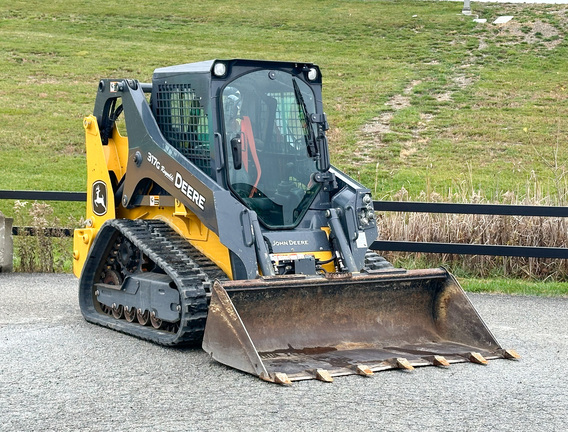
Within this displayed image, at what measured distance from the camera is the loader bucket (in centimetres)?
718

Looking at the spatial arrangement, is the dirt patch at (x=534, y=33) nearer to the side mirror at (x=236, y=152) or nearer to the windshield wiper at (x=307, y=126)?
the windshield wiper at (x=307, y=126)

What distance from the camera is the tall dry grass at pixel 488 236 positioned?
41.2 feet

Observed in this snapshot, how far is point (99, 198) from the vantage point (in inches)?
384

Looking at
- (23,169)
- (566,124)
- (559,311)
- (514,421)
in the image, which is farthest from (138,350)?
(566,124)

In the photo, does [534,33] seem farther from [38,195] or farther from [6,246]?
[6,246]

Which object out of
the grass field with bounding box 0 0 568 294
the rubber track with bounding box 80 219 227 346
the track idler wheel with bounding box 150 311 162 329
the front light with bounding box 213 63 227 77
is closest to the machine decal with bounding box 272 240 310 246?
the rubber track with bounding box 80 219 227 346

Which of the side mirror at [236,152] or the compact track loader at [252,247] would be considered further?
the side mirror at [236,152]

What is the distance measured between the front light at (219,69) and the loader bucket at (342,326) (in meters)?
2.02

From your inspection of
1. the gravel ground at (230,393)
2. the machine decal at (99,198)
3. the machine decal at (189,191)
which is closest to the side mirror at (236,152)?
the machine decal at (189,191)

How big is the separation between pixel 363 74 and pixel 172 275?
100 ft

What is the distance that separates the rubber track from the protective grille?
30.2 inches

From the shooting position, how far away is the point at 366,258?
9117 mm

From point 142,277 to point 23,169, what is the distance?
1647cm

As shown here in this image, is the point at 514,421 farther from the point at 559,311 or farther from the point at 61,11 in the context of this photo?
the point at 61,11
